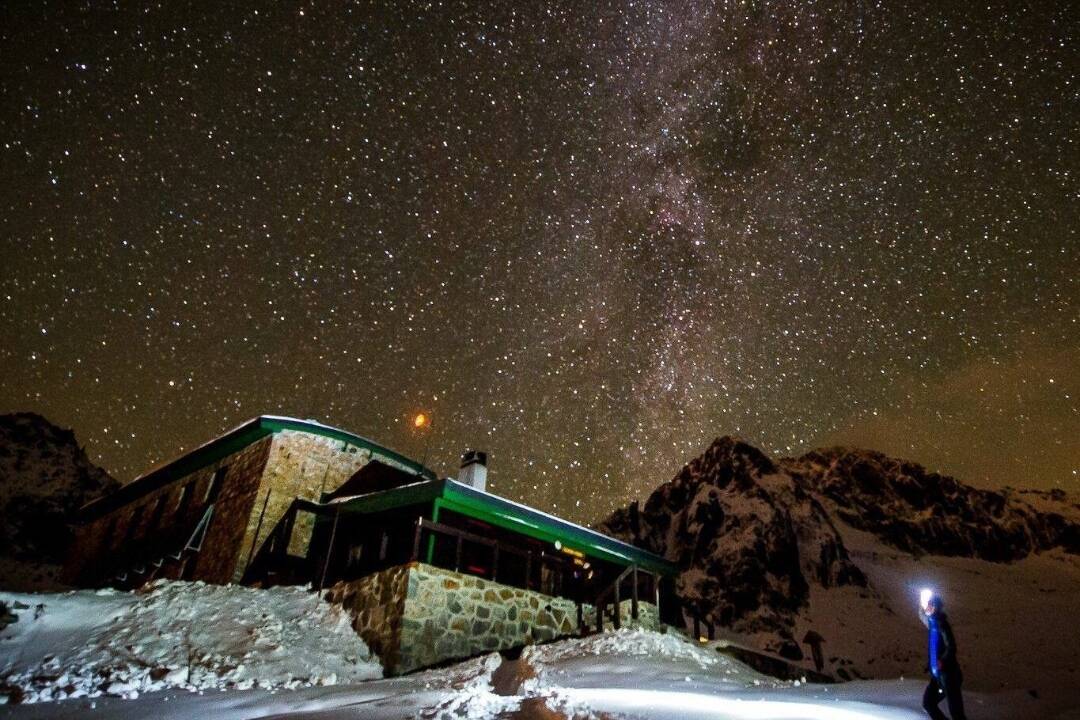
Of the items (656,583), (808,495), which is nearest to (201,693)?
(656,583)

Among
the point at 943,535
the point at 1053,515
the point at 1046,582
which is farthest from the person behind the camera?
the point at 1053,515

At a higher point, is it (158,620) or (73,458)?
(73,458)

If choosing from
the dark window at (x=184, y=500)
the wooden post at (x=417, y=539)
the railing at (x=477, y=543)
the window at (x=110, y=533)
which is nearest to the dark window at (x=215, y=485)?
the dark window at (x=184, y=500)

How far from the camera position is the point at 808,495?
251ft

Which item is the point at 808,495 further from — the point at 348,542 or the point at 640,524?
the point at 348,542

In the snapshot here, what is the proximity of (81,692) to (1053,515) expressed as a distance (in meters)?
112

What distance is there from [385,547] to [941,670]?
1138cm

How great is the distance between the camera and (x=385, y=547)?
14.2 meters

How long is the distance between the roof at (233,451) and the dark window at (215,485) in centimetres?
50

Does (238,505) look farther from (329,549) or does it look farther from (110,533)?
(110,533)

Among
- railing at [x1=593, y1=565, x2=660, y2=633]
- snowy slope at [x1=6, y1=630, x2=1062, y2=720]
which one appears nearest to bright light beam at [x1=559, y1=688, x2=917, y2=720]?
snowy slope at [x1=6, y1=630, x2=1062, y2=720]

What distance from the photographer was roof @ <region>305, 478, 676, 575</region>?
1395 centimetres

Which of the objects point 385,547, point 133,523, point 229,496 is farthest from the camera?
point 133,523

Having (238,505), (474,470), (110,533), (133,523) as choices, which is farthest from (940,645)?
(110,533)
